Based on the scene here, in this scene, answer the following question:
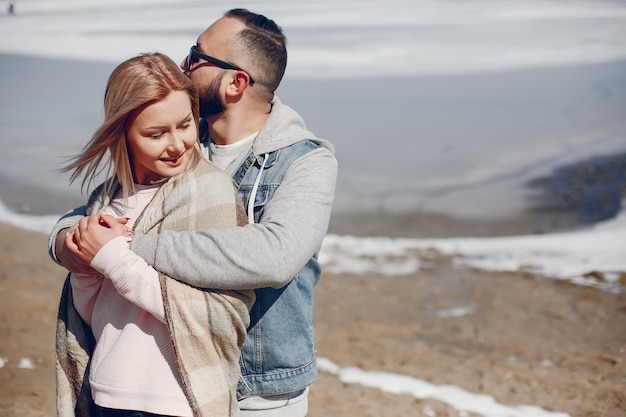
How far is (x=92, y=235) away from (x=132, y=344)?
0.29 meters

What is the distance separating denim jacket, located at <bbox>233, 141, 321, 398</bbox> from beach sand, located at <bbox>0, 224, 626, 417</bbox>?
2085mm

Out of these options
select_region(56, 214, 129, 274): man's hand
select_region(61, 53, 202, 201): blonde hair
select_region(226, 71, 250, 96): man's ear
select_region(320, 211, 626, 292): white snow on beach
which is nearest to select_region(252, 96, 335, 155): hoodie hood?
select_region(226, 71, 250, 96): man's ear

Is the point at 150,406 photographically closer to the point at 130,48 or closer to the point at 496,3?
the point at 130,48

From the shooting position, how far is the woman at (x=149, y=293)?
1978 mm

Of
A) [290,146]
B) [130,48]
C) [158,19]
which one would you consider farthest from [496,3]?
[290,146]

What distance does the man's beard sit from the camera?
247 cm

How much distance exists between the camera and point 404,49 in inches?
627

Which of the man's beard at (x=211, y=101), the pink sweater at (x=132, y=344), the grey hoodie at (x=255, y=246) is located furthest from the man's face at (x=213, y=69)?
the pink sweater at (x=132, y=344)

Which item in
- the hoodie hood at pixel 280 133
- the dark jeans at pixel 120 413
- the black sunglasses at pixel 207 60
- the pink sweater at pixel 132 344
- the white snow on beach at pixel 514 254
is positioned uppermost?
the black sunglasses at pixel 207 60

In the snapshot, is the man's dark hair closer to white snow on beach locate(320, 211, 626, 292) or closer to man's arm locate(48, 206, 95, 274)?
man's arm locate(48, 206, 95, 274)

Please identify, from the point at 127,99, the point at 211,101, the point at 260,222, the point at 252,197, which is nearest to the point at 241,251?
the point at 260,222

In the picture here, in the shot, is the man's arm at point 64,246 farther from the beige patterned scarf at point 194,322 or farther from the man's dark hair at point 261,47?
the man's dark hair at point 261,47

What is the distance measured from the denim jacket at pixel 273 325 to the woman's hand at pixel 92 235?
0.42 m

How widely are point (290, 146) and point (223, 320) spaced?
59cm
